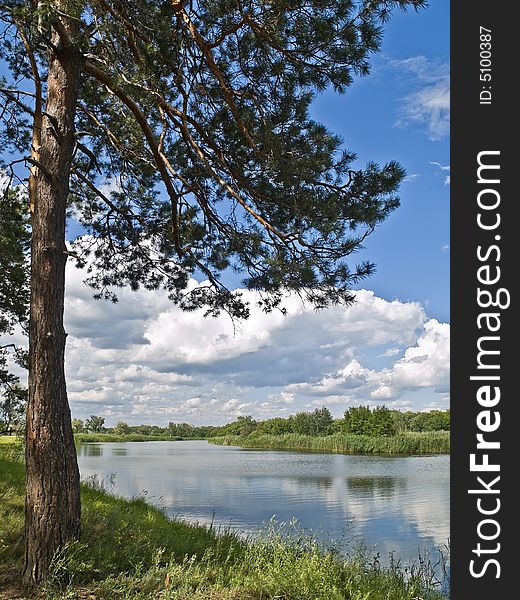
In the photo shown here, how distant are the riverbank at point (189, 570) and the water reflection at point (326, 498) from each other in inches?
92.4

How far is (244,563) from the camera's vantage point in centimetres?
497

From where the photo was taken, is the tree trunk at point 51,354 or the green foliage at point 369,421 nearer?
the tree trunk at point 51,354

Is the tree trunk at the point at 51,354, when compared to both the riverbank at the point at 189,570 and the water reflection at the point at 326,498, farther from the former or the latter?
the water reflection at the point at 326,498

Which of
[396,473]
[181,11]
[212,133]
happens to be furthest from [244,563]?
[396,473]

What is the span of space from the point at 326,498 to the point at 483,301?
40.3ft

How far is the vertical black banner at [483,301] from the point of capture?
353 cm

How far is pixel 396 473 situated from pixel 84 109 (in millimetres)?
17823

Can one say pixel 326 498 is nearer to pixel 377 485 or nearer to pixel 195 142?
pixel 377 485

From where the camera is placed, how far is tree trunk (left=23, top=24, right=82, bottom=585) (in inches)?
188

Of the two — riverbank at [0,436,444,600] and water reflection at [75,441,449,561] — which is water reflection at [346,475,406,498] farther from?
riverbank at [0,436,444,600]

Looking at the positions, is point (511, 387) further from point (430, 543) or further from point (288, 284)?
point (430, 543)

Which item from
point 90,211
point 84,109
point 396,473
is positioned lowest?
point 396,473

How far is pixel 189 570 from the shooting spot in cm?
461

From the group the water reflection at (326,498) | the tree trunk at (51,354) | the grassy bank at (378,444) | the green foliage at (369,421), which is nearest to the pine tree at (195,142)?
the tree trunk at (51,354)
